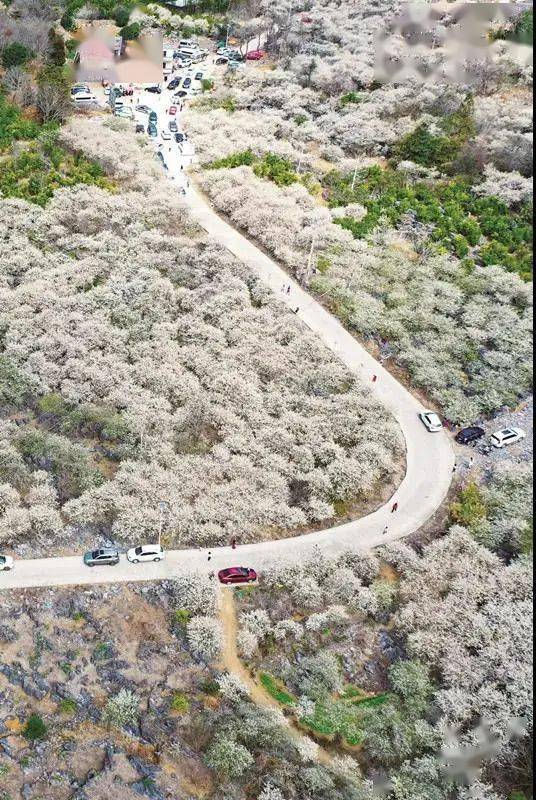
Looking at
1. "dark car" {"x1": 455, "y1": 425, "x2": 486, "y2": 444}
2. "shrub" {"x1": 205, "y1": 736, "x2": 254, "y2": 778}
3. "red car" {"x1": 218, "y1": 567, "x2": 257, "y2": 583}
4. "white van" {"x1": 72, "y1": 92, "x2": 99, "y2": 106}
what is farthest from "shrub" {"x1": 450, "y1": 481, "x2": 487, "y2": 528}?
"white van" {"x1": 72, "y1": 92, "x2": 99, "y2": 106}

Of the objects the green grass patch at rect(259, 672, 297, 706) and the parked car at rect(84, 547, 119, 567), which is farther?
the parked car at rect(84, 547, 119, 567)

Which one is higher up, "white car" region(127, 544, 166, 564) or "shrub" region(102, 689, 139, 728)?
"white car" region(127, 544, 166, 564)

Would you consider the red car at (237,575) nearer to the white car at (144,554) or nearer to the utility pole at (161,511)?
the white car at (144,554)

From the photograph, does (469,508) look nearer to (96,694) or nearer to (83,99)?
(96,694)

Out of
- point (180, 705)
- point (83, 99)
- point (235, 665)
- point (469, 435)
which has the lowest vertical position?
point (235, 665)

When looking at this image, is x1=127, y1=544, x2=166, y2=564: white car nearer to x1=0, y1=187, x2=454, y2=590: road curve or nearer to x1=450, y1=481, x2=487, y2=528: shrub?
x1=0, y1=187, x2=454, y2=590: road curve

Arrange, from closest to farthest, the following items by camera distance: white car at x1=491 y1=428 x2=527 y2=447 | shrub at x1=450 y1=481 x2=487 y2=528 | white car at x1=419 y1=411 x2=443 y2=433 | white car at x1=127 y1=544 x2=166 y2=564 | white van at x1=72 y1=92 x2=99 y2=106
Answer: white car at x1=127 y1=544 x2=166 y2=564 < shrub at x1=450 y1=481 x2=487 y2=528 < white car at x1=491 y1=428 x2=527 y2=447 < white car at x1=419 y1=411 x2=443 y2=433 < white van at x1=72 y1=92 x2=99 y2=106

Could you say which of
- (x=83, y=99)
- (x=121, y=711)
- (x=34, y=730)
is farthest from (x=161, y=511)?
(x=83, y=99)
